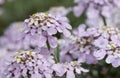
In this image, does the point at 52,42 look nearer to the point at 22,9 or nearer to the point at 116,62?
the point at 116,62

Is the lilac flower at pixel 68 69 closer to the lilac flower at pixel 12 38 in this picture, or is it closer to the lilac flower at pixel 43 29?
the lilac flower at pixel 43 29

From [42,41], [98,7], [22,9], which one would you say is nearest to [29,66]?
[42,41]

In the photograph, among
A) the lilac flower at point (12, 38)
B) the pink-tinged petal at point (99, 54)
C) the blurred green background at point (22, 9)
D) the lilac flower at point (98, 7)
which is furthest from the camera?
the blurred green background at point (22, 9)

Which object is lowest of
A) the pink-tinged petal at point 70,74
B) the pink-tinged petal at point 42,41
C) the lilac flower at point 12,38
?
the pink-tinged petal at point 70,74

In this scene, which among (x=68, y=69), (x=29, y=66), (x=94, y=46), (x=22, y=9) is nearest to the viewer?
(x=29, y=66)

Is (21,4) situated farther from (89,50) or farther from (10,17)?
(89,50)

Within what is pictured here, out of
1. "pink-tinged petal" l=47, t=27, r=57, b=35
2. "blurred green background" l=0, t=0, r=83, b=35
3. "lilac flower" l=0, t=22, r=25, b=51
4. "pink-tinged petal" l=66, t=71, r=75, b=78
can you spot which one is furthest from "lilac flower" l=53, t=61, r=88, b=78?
"blurred green background" l=0, t=0, r=83, b=35

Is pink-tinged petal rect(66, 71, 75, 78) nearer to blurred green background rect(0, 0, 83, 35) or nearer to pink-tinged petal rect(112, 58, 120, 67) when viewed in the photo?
pink-tinged petal rect(112, 58, 120, 67)

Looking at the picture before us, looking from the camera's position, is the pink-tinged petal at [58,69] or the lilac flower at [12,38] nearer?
the pink-tinged petal at [58,69]

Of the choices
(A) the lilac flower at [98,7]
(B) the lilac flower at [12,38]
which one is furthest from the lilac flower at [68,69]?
(B) the lilac flower at [12,38]
